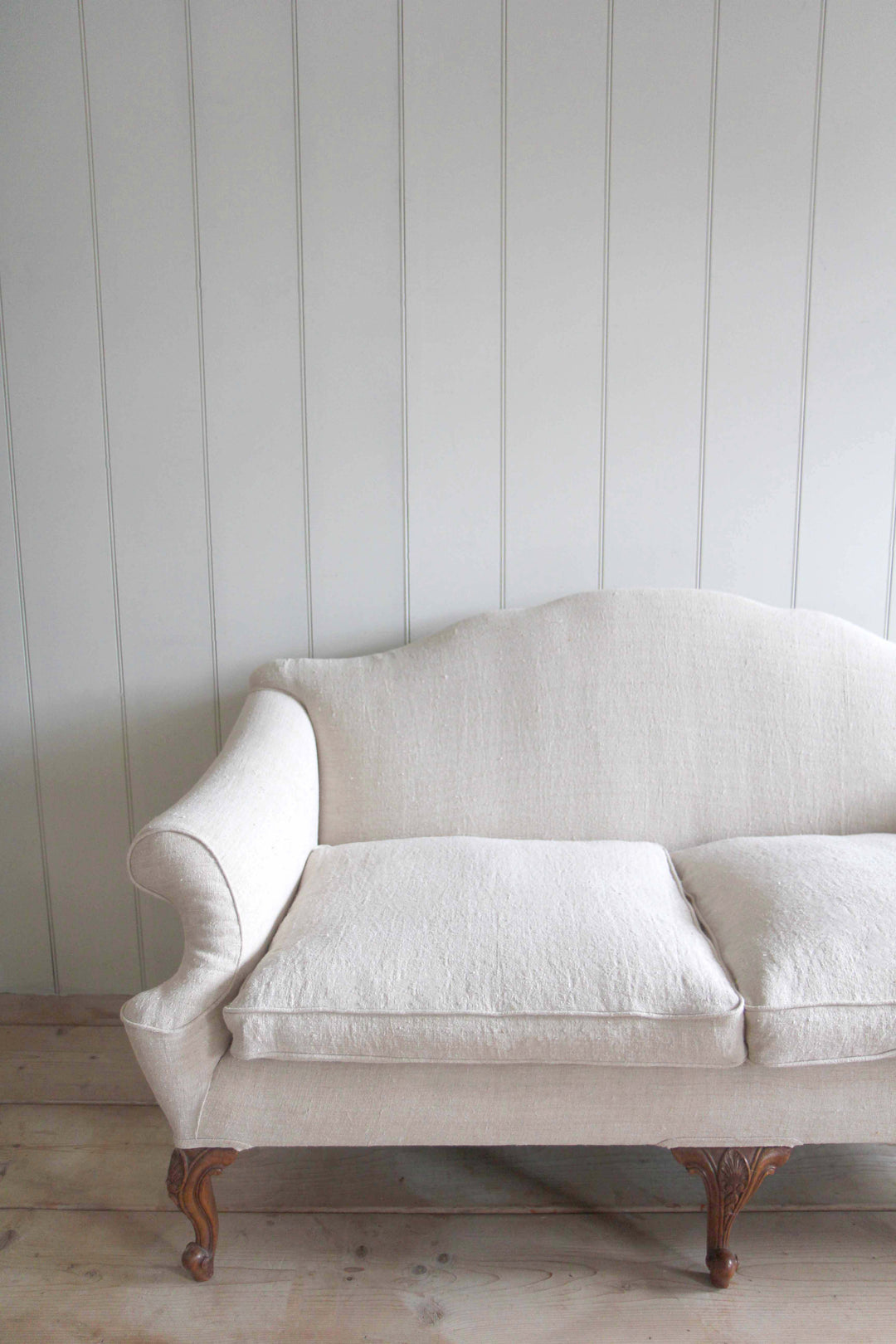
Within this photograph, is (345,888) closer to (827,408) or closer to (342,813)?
(342,813)

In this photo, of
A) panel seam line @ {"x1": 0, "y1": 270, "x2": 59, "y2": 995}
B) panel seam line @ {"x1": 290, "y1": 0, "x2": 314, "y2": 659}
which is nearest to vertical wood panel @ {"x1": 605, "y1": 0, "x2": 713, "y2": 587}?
panel seam line @ {"x1": 290, "y1": 0, "x2": 314, "y2": 659}

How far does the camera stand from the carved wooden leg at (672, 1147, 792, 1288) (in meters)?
1.14

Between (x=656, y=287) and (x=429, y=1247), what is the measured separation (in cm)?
182

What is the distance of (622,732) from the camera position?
5.38 ft

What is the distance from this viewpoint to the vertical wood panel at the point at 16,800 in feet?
6.07

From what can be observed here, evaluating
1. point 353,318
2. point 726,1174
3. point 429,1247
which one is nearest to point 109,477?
point 353,318

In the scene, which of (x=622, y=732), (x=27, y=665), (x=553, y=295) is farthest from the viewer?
(x=27, y=665)

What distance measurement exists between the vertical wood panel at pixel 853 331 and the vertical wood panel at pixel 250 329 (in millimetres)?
1118

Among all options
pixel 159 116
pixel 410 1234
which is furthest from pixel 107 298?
pixel 410 1234

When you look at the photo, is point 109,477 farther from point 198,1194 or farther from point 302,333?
point 198,1194

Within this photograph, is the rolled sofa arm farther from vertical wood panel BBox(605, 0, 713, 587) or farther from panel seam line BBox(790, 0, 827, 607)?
panel seam line BBox(790, 0, 827, 607)

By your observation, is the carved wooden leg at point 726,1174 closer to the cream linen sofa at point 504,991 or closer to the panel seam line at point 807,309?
the cream linen sofa at point 504,991

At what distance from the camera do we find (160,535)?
6.03 ft

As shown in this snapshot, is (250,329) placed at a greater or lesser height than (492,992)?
greater
